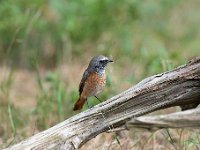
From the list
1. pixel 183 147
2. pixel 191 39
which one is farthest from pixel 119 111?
pixel 191 39

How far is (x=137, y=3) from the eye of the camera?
9.84 m

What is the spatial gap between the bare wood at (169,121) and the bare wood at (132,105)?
Result: 0.54 metres

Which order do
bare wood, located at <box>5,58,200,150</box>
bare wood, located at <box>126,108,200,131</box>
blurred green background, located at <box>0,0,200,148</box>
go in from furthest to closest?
blurred green background, located at <box>0,0,200,148</box> → bare wood, located at <box>5,58,200,150</box> → bare wood, located at <box>126,108,200,131</box>

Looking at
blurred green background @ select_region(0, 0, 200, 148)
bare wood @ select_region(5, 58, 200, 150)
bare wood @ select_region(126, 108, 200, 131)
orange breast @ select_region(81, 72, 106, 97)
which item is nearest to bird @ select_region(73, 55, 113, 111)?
orange breast @ select_region(81, 72, 106, 97)

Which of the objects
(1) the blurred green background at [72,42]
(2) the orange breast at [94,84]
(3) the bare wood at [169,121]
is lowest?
(3) the bare wood at [169,121]

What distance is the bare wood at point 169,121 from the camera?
4000 millimetres

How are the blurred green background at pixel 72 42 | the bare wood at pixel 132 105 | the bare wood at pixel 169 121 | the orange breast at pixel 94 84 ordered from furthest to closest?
the blurred green background at pixel 72 42
the orange breast at pixel 94 84
the bare wood at pixel 132 105
the bare wood at pixel 169 121

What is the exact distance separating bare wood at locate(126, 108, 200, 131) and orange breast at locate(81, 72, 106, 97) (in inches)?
61.4

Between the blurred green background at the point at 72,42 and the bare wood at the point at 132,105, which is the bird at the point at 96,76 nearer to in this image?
the bare wood at the point at 132,105

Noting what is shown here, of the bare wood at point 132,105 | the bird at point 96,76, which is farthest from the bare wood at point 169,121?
the bird at point 96,76

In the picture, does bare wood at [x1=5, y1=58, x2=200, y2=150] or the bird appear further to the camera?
the bird

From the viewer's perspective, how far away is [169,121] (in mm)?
4094

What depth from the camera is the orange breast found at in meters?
5.68

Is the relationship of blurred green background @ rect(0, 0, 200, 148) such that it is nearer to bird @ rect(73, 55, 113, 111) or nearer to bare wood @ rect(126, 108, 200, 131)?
bird @ rect(73, 55, 113, 111)
